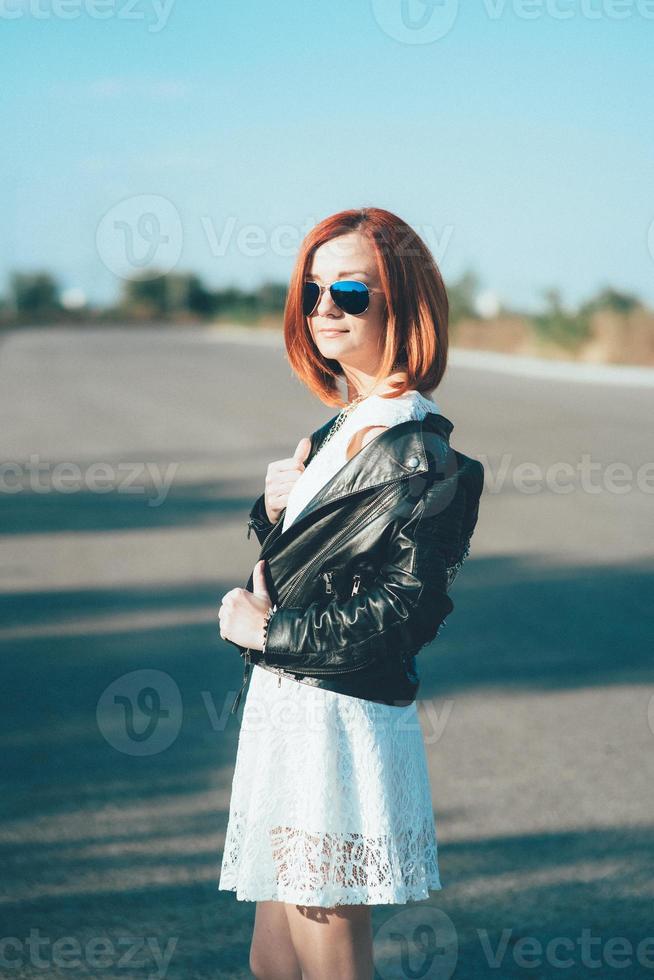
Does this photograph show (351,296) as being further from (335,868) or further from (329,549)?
(335,868)

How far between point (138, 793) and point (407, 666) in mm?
2284

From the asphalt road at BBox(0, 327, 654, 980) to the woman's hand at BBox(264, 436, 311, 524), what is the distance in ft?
4.62

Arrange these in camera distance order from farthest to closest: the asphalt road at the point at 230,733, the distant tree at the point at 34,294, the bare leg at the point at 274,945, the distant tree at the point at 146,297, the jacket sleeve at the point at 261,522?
the distant tree at the point at 146,297, the distant tree at the point at 34,294, the asphalt road at the point at 230,733, the jacket sleeve at the point at 261,522, the bare leg at the point at 274,945

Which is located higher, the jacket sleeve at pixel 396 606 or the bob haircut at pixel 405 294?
the bob haircut at pixel 405 294

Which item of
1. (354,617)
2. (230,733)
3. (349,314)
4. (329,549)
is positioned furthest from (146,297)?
(354,617)

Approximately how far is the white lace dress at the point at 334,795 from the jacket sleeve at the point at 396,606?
0.11 meters

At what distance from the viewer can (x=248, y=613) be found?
7.36 ft

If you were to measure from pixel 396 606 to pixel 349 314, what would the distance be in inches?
22.4

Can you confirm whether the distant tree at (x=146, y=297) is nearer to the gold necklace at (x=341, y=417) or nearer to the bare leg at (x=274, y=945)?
the gold necklace at (x=341, y=417)

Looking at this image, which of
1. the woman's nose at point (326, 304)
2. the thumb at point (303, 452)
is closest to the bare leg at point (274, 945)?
the thumb at point (303, 452)

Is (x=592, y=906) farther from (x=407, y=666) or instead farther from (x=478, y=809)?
(x=407, y=666)

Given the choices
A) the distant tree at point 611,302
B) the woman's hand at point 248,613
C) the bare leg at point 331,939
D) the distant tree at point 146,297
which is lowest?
the distant tree at point 146,297

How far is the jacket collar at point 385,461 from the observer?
211 centimetres

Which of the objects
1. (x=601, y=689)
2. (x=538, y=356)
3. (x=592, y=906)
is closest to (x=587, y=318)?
(x=538, y=356)
